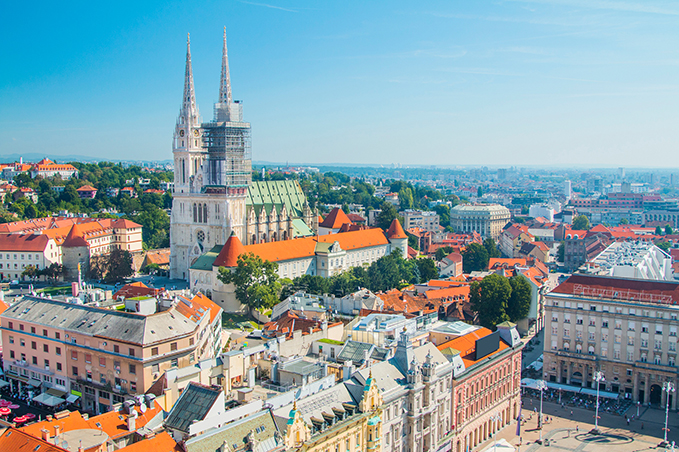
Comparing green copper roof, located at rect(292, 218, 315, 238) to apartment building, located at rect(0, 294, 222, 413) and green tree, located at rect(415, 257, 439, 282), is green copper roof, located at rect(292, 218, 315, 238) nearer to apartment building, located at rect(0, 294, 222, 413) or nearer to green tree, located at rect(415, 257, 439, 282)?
green tree, located at rect(415, 257, 439, 282)

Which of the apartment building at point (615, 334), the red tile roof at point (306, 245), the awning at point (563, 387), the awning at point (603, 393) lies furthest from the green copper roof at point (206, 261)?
the awning at point (603, 393)

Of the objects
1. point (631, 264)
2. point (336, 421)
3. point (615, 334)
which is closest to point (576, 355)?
point (615, 334)

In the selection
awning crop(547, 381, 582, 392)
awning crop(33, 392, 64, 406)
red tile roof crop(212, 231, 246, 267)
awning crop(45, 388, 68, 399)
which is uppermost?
red tile roof crop(212, 231, 246, 267)

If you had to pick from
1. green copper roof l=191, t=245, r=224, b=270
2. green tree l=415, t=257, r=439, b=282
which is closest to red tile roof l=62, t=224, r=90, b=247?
green copper roof l=191, t=245, r=224, b=270

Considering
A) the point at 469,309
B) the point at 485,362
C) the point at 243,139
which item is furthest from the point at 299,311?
the point at 243,139

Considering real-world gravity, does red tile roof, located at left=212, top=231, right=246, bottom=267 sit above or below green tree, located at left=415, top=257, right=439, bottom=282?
above

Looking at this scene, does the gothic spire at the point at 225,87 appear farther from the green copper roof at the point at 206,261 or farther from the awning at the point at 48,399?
the awning at the point at 48,399

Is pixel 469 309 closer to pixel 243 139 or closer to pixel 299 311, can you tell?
pixel 299 311

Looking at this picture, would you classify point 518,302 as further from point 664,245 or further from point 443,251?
point 664,245
